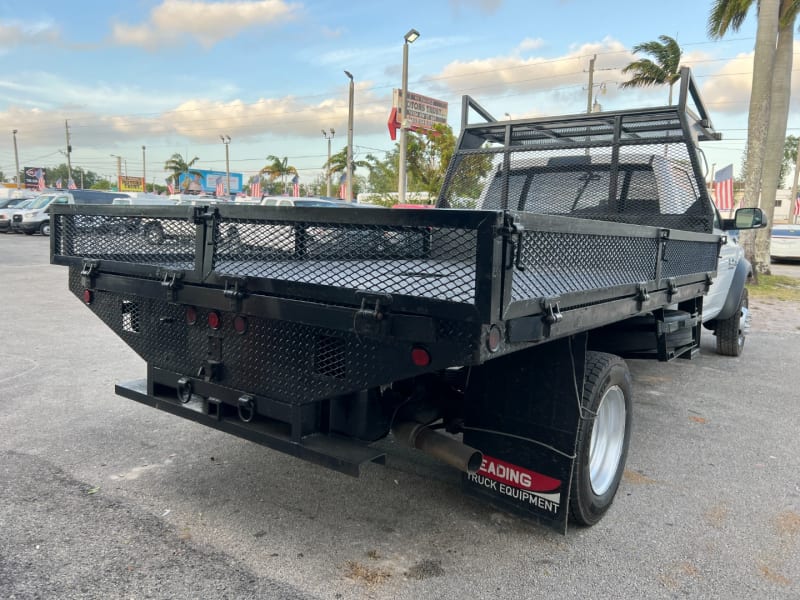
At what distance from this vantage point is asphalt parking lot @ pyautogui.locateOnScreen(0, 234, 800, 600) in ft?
Answer: 8.68

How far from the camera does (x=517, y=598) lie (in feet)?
8.41

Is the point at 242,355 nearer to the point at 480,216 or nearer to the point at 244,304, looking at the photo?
the point at 244,304

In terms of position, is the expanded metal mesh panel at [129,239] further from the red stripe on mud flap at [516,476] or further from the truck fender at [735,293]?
the truck fender at [735,293]

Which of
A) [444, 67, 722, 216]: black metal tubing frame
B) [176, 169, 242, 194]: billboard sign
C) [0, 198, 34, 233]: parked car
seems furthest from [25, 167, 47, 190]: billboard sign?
[444, 67, 722, 216]: black metal tubing frame

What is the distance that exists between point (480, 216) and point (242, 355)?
142 centimetres

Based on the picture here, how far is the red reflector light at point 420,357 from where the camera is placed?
2291mm

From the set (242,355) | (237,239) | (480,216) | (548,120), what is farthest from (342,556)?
(548,120)

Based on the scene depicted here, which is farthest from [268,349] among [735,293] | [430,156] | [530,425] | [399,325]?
[430,156]

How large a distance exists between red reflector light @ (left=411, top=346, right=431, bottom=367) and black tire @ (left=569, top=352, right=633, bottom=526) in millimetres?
995

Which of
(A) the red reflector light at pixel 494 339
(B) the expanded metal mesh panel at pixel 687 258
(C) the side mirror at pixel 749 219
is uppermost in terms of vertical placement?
(C) the side mirror at pixel 749 219

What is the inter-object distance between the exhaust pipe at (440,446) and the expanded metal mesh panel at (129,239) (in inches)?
51.2

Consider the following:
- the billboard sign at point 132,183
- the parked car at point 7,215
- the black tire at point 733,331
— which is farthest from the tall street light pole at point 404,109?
the billboard sign at point 132,183

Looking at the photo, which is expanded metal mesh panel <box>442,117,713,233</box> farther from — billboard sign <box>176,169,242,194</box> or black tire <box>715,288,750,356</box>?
billboard sign <box>176,169,242,194</box>

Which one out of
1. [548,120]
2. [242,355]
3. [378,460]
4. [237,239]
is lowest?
[378,460]
